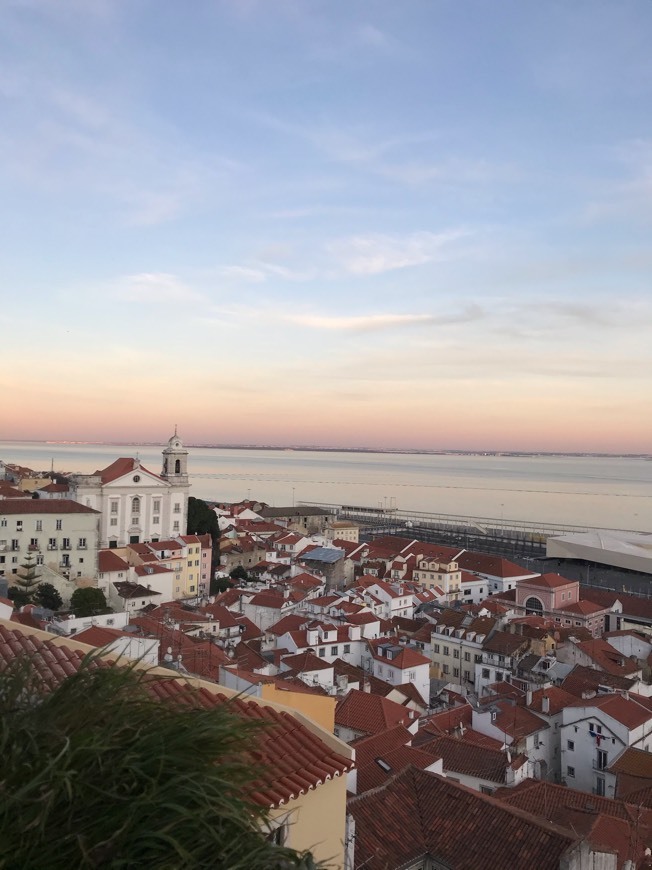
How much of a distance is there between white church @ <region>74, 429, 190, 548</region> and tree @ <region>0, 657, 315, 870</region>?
115ft

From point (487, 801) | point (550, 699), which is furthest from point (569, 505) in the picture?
point (487, 801)

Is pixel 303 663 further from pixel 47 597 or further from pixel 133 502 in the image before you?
pixel 133 502

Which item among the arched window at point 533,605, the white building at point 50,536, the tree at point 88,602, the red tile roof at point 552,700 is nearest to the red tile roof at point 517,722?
the red tile roof at point 552,700

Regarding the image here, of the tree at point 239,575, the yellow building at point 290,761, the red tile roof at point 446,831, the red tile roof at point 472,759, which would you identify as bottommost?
the tree at point 239,575

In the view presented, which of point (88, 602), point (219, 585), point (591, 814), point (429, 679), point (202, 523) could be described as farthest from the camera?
point (202, 523)

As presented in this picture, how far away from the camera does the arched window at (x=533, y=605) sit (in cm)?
2671

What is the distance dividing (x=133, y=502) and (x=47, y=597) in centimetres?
1496

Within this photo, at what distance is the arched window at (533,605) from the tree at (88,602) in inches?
614

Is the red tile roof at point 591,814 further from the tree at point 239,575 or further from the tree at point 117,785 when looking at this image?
the tree at point 239,575

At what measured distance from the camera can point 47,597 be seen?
2250cm

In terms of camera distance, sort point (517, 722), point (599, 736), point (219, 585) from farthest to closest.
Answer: point (219, 585)
point (517, 722)
point (599, 736)

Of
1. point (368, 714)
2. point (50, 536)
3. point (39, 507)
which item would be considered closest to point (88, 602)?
point (50, 536)

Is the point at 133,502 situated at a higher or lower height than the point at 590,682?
higher

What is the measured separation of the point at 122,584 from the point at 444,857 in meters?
21.7
